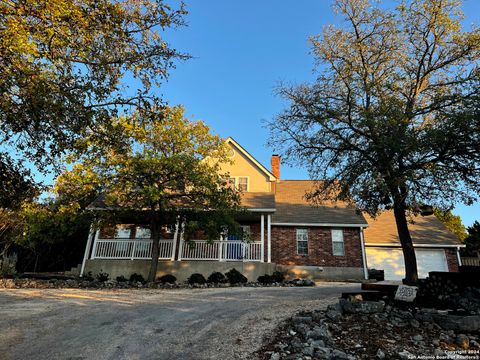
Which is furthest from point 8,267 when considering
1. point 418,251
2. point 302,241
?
point 418,251

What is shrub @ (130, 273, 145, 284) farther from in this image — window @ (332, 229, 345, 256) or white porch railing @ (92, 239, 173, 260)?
window @ (332, 229, 345, 256)

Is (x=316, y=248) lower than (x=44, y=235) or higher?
higher

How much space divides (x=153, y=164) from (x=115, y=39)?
698cm

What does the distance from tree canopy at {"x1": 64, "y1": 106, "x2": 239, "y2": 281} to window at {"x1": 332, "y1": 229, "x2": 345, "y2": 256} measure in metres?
7.09

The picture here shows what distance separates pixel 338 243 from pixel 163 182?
425 inches

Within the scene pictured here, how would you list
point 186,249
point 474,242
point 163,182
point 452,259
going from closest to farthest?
point 163,182 → point 186,249 → point 452,259 → point 474,242

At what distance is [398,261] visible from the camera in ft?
65.6

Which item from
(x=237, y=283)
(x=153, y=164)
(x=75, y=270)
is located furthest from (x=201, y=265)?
(x=75, y=270)

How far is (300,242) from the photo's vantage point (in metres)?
18.6

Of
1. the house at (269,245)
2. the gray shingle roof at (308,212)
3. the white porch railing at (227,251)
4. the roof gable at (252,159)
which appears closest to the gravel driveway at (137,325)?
the house at (269,245)

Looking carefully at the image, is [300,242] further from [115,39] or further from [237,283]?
[115,39]

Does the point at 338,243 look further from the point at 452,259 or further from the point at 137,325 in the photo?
the point at 137,325

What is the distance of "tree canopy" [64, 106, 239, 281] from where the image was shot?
42.8 ft

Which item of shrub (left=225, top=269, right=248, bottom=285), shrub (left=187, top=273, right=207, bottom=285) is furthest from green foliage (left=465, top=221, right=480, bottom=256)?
shrub (left=187, top=273, right=207, bottom=285)
